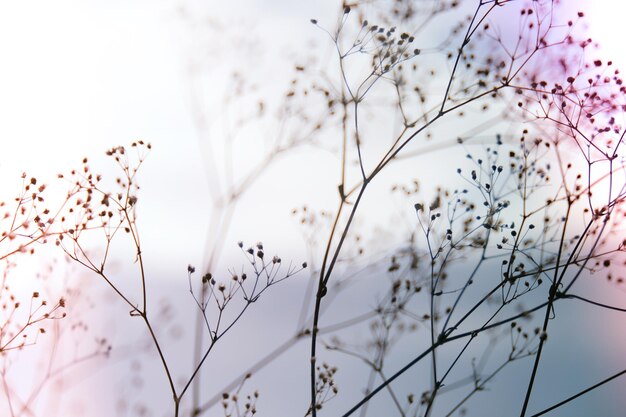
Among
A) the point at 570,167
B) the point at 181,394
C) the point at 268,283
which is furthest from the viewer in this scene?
the point at 570,167

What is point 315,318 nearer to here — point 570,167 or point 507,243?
point 507,243

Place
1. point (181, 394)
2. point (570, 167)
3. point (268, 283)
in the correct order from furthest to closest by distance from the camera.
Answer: point (570, 167) → point (268, 283) → point (181, 394)

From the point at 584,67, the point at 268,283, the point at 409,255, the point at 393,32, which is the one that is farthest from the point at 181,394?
the point at 584,67

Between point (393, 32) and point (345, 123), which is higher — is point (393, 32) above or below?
above

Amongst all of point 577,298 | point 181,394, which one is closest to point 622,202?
point 577,298

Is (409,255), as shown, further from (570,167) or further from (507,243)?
(570,167)

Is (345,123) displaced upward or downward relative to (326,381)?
upward

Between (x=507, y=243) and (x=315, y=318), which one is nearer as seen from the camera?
(x=315, y=318)

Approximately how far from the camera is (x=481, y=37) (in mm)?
4281

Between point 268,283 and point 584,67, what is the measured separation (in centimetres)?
231

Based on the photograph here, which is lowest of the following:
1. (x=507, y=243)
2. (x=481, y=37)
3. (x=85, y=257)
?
(x=507, y=243)

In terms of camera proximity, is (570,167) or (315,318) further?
(570,167)

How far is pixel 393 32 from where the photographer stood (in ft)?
13.5

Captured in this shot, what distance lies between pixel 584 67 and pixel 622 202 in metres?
0.85
